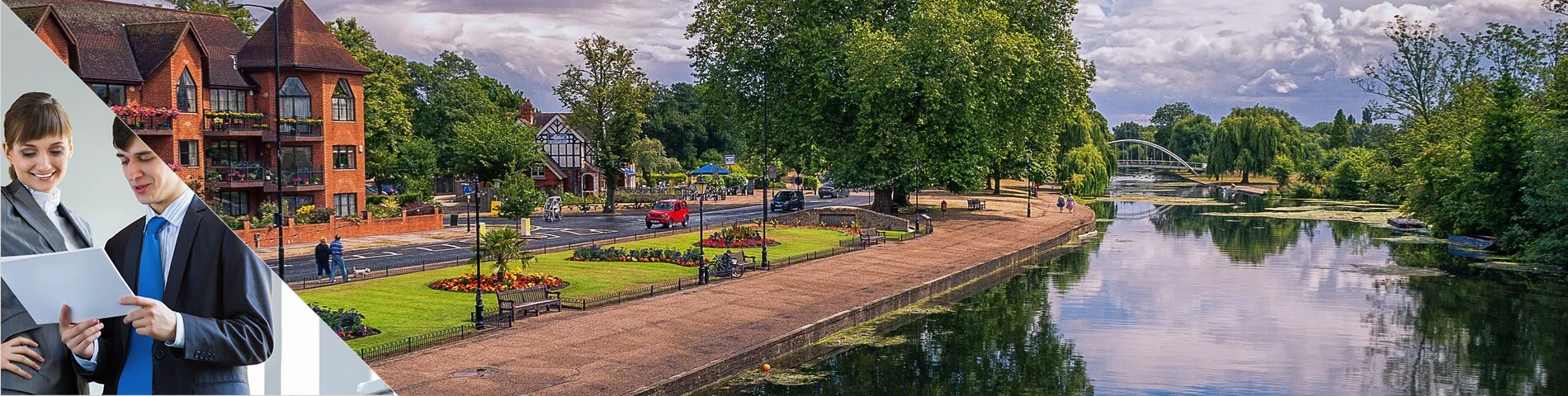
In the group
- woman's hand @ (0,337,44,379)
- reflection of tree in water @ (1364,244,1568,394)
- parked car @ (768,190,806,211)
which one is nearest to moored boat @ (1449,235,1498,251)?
reflection of tree in water @ (1364,244,1568,394)

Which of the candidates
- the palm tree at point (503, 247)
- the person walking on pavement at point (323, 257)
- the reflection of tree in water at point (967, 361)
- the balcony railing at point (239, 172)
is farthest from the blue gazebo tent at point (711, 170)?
the palm tree at point (503, 247)

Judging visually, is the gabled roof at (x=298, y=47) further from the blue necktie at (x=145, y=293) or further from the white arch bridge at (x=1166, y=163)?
the white arch bridge at (x=1166, y=163)

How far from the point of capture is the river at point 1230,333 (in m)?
20.8

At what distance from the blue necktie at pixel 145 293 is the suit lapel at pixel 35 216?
0.98 feet

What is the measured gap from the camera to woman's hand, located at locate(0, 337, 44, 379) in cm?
464

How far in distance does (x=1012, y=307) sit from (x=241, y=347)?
1052 inches

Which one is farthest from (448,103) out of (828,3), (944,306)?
(944,306)

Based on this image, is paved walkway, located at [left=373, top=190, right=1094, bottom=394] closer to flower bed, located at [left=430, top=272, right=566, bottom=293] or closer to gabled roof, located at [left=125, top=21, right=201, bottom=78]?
flower bed, located at [left=430, top=272, right=566, bottom=293]

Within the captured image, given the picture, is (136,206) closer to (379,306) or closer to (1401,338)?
(379,306)

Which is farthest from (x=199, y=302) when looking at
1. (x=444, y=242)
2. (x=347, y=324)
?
(x=444, y=242)

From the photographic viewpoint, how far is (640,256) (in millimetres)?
33812

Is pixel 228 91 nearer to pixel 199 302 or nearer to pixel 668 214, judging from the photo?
pixel 199 302

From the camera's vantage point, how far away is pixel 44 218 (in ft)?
15.3

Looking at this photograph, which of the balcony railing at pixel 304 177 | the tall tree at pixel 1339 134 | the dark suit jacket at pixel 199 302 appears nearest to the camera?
Result: the dark suit jacket at pixel 199 302
